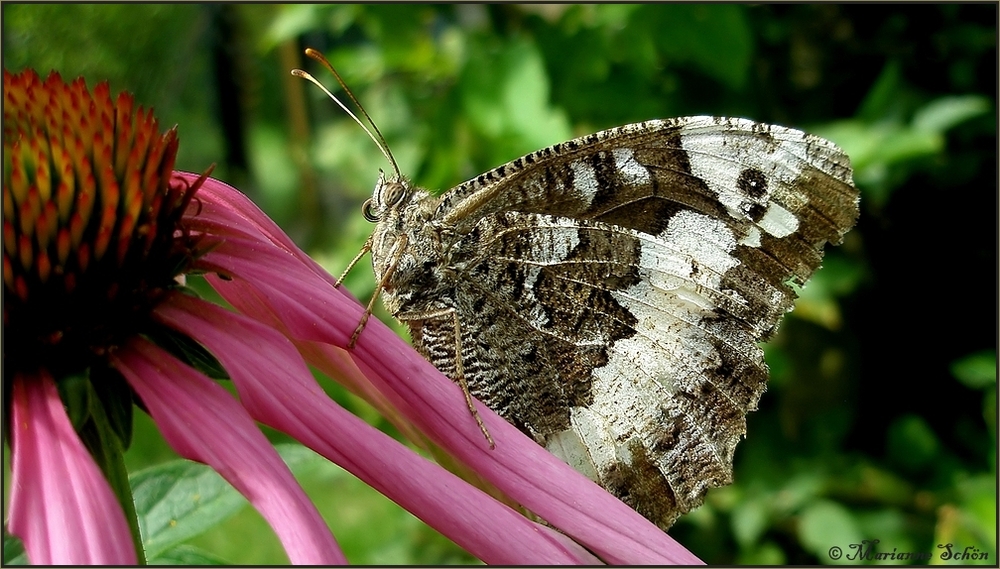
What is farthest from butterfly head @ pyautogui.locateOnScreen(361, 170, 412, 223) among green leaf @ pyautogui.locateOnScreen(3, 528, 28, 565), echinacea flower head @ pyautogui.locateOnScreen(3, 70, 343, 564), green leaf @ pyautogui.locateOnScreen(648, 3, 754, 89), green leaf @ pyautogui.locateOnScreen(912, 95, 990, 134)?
green leaf @ pyautogui.locateOnScreen(912, 95, 990, 134)

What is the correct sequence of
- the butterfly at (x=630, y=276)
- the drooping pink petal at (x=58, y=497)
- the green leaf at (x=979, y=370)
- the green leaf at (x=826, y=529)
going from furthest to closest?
the green leaf at (x=979, y=370) → the green leaf at (x=826, y=529) → the butterfly at (x=630, y=276) → the drooping pink petal at (x=58, y=497)

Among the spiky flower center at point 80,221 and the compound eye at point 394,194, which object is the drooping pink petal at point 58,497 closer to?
the spiky flower center at point 80,221

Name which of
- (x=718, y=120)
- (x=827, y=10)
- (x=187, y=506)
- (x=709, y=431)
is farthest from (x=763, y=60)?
(x=187, y=506)

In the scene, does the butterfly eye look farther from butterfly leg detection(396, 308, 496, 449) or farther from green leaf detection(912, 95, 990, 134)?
green leaf detection(912, 95, 990, 134)

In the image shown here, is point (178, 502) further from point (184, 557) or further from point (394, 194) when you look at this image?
point (394, 194)

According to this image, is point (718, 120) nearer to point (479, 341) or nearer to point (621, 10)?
point (479, 341)

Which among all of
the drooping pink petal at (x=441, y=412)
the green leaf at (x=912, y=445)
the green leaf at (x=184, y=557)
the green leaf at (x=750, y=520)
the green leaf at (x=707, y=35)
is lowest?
the green leaf at (x=184, y=557)

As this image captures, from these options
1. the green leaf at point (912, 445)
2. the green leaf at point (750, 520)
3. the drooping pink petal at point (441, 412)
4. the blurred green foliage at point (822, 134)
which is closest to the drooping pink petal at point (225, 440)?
the drooping pink petal at point (441, 412)
